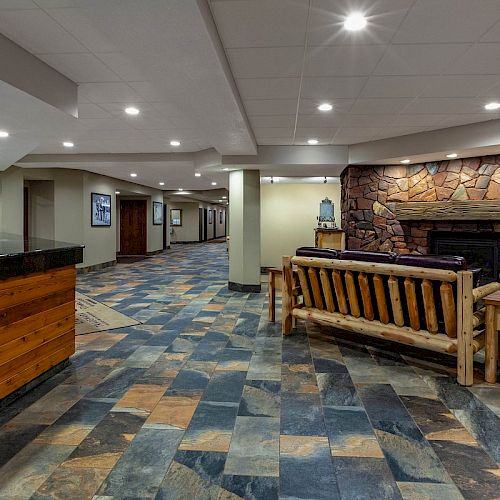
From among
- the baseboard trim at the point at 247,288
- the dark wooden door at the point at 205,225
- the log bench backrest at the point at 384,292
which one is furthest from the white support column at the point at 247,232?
the dark wooden door at the point at 205,225

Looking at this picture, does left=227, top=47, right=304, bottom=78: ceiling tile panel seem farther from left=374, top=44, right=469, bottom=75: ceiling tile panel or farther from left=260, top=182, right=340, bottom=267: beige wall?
left=260, top=182, right=340, bottom=267: beige wall

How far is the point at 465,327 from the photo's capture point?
2969 mm

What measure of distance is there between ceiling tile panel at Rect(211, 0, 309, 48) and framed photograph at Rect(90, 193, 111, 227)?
7.75 m

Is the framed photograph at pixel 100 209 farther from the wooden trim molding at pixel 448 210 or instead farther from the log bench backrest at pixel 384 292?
the log bench backrest at pixel 384 292

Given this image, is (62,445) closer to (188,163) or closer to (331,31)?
(331,31)

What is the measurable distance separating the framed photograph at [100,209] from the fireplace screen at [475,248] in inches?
302

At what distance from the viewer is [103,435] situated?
7.29 ft

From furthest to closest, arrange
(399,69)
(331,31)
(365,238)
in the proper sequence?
(365,238) → (399,69) → (331,31)

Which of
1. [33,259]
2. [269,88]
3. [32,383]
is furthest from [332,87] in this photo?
[32,383]

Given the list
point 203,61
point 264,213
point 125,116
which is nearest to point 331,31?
point 203,61

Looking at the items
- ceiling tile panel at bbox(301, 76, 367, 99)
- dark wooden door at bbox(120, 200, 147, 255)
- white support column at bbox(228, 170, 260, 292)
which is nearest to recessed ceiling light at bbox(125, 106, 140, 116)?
ceiling tile panel at bbox(301, 76, 367, 99)

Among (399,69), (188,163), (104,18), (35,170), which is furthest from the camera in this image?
(35,170)

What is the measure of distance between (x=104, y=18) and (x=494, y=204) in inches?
229

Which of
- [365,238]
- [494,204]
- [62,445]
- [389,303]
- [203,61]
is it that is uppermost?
[203,61]
